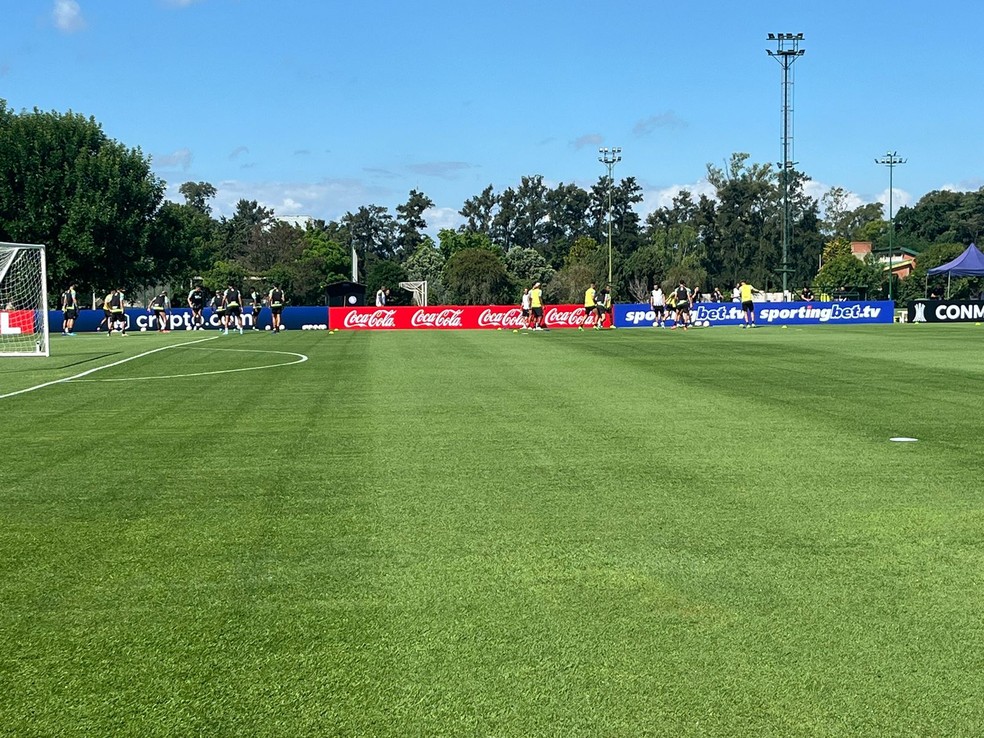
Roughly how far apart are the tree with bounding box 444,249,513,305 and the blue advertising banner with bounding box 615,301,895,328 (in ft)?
139

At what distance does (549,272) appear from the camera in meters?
109

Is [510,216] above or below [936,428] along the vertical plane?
above

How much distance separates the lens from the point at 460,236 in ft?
400

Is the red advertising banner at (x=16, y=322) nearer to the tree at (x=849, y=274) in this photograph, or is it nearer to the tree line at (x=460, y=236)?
the tree line at (x=460, y=236)

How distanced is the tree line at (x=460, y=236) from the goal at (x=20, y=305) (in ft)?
74.3

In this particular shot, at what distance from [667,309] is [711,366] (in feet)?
112

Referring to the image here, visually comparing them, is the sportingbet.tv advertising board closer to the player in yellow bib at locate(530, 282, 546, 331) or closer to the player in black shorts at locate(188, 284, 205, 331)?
the player in yellow bib at locate(530, 282, 546, 331)

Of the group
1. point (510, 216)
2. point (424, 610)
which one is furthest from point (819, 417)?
point (510, 216)

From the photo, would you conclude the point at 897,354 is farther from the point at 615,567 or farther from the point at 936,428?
the point at 615,567

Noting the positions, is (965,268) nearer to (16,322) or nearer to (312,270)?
(16,322)

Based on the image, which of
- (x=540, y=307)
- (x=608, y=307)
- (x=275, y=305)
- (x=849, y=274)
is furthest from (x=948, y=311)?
(x=849, y=274)

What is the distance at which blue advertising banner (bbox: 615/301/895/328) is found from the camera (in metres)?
54.4

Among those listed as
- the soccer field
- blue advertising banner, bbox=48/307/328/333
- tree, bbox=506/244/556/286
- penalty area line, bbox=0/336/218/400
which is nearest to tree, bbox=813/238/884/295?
tree, bbox=506/244/556/286

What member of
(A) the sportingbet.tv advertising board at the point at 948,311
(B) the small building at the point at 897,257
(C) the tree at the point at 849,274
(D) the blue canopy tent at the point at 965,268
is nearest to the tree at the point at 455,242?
(C) the tree at the point at 849,274
